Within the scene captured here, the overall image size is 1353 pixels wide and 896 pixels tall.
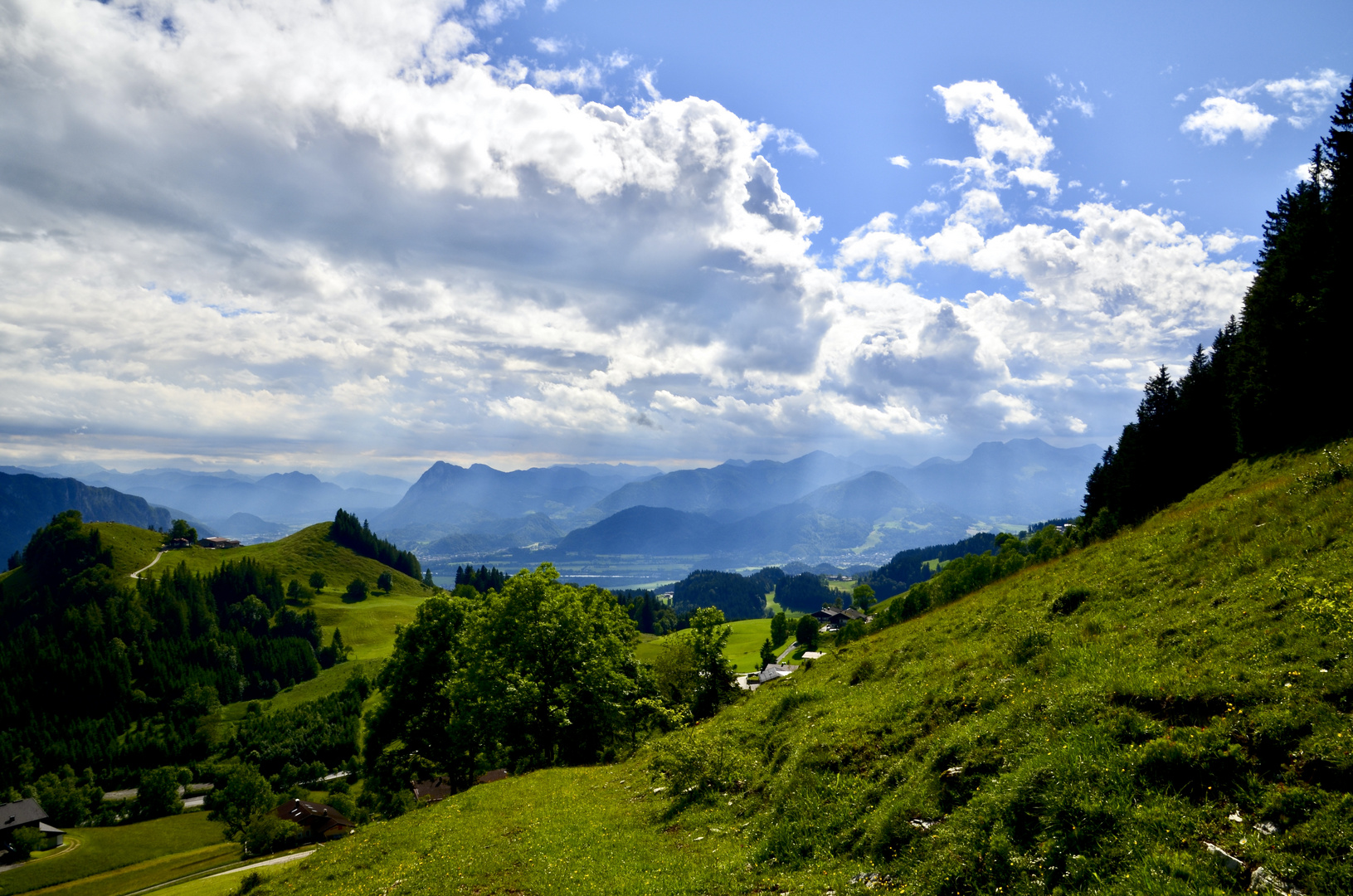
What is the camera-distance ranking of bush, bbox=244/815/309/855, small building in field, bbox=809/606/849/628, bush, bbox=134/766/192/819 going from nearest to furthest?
bush, bbox=244/815/309/855 < bush, bbox=134/766/192/819 < small building in field, bbox=809/606/849/628

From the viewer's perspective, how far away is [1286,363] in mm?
37438

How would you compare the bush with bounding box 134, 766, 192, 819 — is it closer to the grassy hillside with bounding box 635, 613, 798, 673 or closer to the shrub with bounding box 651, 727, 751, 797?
the grassy hillside with bounding box 635, 613, 798, 673

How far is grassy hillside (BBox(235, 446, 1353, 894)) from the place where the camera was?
854 centimetres

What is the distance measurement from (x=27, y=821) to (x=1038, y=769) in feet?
473

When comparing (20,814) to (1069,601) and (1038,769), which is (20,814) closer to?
(1038,769)

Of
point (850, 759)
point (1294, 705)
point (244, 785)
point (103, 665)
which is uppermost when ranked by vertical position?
point (1294, 705)

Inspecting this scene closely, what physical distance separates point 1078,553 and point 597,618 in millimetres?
29546

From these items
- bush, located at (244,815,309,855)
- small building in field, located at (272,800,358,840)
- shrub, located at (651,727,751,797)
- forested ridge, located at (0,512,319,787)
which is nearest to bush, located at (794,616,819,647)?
small building in field, located at (272,800,358,840)

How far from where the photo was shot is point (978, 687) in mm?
15320

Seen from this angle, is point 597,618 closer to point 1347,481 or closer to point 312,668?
point 1347,481

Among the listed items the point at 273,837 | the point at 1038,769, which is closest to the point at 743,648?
the point at 273,837

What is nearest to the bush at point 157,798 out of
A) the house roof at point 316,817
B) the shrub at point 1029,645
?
the house roof at point 316,817

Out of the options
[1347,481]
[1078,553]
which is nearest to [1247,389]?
[1078,553]

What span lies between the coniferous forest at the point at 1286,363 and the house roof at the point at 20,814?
149193 millimetres
